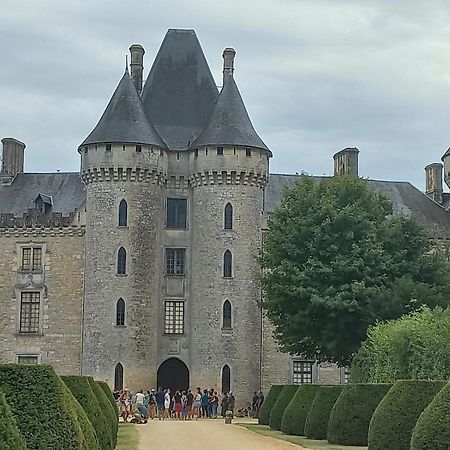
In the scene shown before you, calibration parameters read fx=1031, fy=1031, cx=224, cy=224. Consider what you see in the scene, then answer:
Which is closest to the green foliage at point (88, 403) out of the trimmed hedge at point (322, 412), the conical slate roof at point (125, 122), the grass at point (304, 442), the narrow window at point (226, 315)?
the grass at point (304, 442)

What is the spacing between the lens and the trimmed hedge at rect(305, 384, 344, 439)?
2962cm

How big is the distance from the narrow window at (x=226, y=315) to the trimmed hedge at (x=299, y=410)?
19758 millimetres

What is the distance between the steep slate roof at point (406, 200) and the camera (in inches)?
2376

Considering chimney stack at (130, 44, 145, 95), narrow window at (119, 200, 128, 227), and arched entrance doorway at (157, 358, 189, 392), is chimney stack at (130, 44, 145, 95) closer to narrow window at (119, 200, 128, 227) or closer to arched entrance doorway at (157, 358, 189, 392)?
narrow window at (119, 200, 128, 227)

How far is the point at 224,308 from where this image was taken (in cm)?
5359

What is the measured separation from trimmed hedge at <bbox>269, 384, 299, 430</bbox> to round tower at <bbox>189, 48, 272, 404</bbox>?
15.4 metres

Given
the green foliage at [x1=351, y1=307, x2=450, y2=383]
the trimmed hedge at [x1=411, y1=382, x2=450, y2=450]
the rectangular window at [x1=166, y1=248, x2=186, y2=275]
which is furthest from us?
the rectangular window at [x1=166, y1=248, x2=186, y2=275]

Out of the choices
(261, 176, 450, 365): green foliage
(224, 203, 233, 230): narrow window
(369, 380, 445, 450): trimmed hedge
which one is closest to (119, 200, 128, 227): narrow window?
(224, 203, 233, 230): narrow window

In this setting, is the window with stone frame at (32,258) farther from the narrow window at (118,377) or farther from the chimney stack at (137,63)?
the chimney stack at (137,63)

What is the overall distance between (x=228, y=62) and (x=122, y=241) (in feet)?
40.2

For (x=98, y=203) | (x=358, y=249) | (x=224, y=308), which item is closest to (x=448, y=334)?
(x=358, y=249)

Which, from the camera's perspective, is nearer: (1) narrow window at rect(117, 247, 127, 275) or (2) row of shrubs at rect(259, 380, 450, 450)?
(2) row of shrubs at rect(259, 380, 450, 450)

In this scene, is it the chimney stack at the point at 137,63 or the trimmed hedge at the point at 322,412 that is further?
the chimney stack at the point at 137,63

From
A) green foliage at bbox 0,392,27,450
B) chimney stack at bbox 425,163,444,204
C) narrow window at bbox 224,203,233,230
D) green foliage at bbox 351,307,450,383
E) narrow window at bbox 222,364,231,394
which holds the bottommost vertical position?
green foliage at bbox 0,392,27,450
